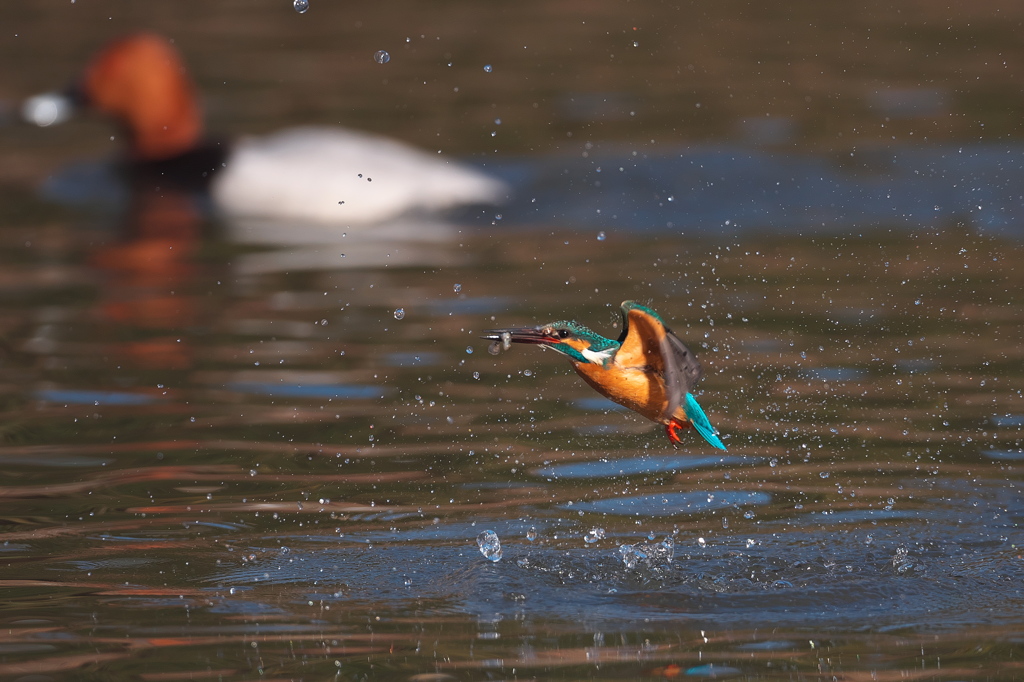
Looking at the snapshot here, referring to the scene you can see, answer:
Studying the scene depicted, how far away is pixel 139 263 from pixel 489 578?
483cm

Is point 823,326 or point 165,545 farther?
point 823,326

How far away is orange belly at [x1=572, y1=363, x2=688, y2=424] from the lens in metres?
3.43

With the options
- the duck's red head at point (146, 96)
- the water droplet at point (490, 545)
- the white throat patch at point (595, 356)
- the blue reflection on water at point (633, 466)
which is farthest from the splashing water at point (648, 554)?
the duck's red head at point (146, 96)

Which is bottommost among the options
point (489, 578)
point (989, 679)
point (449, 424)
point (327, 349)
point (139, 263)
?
point (989, 679)

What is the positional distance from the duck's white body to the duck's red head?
1080 millimetres

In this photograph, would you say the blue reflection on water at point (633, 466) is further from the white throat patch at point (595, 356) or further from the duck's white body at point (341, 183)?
the duck's white body at point (341, 183)

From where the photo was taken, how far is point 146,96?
1040 centimetres

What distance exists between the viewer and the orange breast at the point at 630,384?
3.43 m

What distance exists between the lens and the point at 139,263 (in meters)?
8.08

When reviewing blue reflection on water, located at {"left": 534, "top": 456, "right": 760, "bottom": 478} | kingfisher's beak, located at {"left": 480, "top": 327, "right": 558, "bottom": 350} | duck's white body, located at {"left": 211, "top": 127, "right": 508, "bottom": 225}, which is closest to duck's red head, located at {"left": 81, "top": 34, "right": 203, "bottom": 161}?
duck's white body, located at {"left": 211, "top": 127, "right": 508, "bottom": 225}

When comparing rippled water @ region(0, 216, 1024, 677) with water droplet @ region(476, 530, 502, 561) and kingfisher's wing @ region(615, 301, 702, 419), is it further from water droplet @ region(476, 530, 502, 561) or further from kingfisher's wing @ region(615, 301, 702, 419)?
kingfisher's wing @ region(615, 301, 702, 419)

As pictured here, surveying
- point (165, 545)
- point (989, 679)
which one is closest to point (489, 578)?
point (165, 545)

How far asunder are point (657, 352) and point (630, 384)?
0.10m

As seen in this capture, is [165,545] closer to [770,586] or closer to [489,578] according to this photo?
[489,578]
